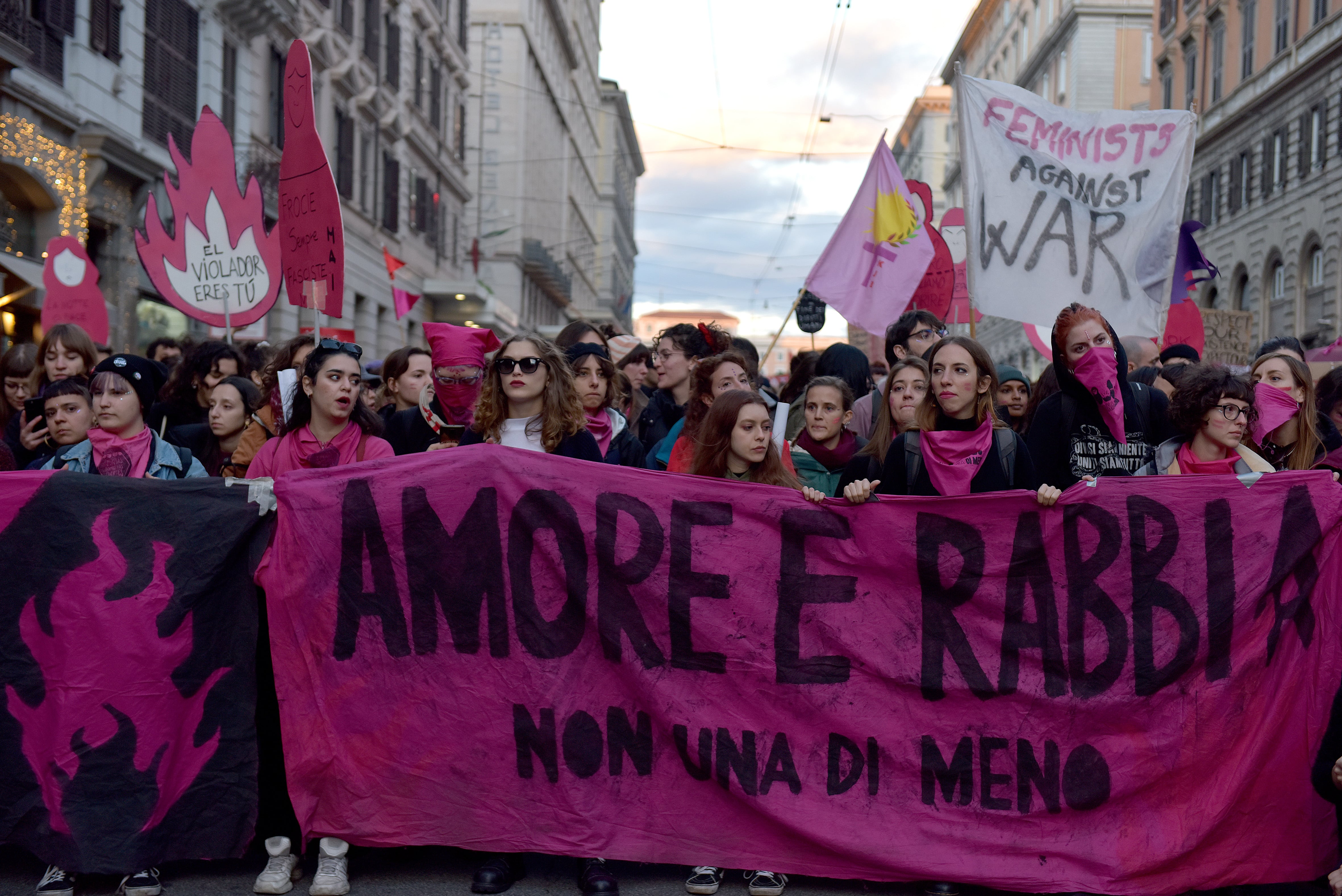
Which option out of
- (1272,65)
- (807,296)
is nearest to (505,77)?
(1272,65)

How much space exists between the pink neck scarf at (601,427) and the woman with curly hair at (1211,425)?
221 cm

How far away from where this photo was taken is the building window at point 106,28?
50.6 feet

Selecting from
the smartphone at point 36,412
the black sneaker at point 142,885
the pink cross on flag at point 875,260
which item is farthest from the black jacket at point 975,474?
the smartphone at point 36,412

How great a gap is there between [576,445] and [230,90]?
17.3m

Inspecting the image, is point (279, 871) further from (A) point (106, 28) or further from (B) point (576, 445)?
(A) point (106, 28)

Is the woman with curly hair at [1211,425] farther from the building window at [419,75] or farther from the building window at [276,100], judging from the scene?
the building window at [419,75]

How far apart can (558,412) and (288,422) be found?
1.06 m

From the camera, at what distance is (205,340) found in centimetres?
670

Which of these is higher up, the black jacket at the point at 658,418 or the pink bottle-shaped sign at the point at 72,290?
the pink bottle-shaped sign at the point at 72,290

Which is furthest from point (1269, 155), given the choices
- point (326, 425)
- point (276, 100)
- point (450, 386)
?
point (326, 425)

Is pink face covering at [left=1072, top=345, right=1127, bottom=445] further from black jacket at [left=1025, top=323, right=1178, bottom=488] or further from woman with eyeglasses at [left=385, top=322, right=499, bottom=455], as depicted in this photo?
woman with eyeglasses at [left=385, top=322, right=499, bottom=455]

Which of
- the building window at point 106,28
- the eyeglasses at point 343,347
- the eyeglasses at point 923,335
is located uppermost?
the building window at point 106,28

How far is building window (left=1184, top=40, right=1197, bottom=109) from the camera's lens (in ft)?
129

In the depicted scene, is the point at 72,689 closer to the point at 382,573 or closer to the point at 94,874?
the point at 94,874
